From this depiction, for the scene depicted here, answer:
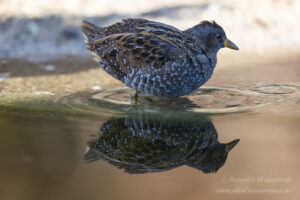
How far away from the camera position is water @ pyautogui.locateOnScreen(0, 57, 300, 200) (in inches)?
158

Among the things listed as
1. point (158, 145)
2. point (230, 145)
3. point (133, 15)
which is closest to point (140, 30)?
point (158, 145)

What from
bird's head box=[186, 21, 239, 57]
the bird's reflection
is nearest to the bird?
bird's head box=[186, 21, 239, 57]

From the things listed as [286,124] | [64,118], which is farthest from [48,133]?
[286,124]

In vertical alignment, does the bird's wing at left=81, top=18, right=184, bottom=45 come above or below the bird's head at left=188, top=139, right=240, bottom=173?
above

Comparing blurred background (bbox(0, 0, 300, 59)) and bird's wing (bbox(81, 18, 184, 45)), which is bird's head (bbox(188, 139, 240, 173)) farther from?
blurred background (bbox(0, 0, 300, 59))

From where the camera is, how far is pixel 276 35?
32.9 ft

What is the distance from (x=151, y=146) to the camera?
485 centimetres

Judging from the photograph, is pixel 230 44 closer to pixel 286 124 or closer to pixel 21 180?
pixel 286 124

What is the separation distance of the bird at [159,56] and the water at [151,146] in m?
0.27

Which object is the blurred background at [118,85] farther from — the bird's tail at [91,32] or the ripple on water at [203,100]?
the bird's tail at [91,32]

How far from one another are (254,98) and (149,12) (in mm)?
4183

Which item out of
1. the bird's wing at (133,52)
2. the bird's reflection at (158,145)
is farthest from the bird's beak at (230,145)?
the bird's wing at (133,52)

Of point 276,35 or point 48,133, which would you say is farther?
point 276,35

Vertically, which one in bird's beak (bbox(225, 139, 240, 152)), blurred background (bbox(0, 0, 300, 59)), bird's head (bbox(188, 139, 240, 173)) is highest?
blurred background (bbox(0, 0, 300, 59))
